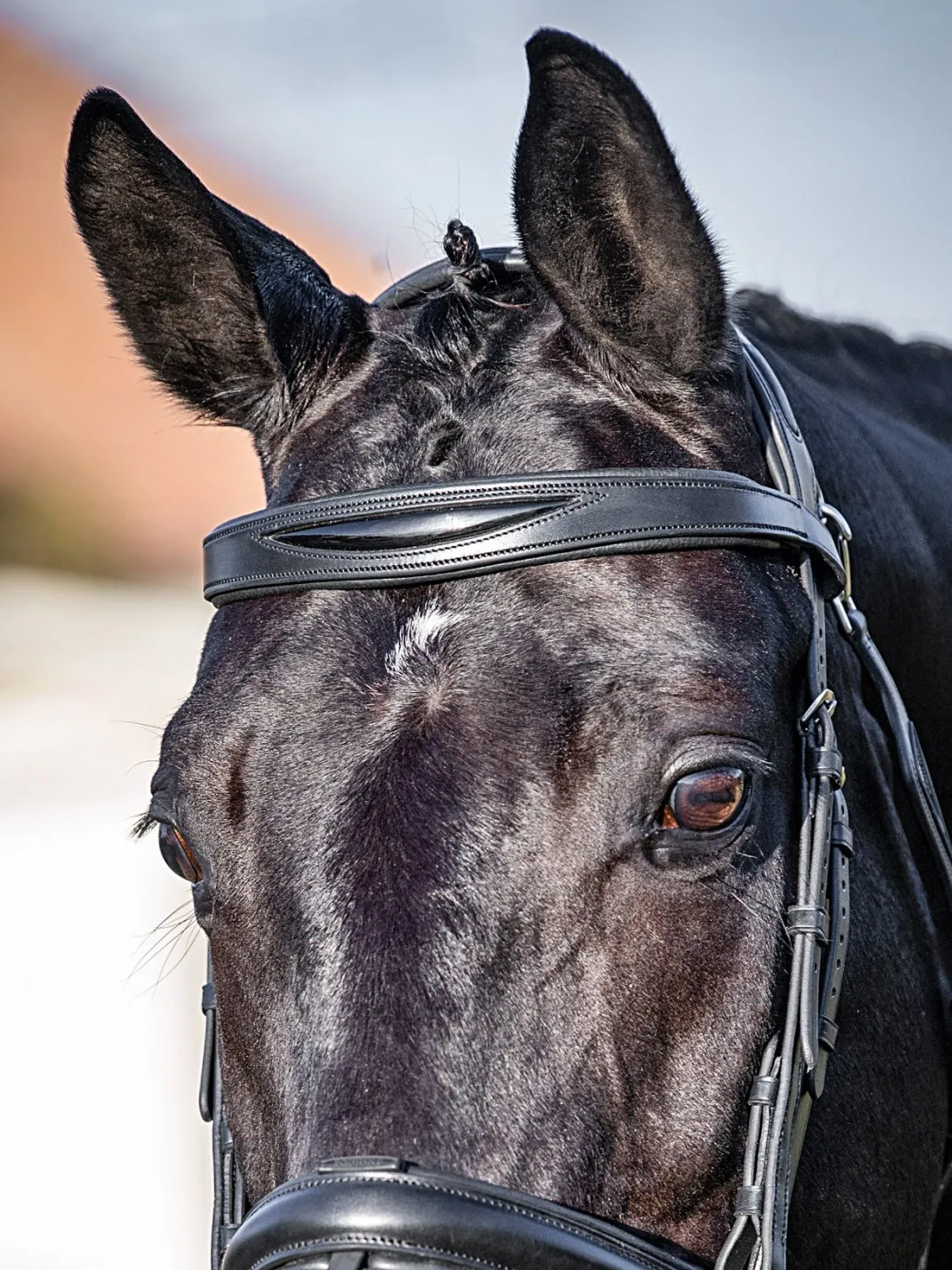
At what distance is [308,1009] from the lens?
1761 mm

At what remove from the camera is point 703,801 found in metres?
1.84

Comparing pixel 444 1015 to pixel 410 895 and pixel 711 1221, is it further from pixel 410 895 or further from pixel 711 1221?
pixel 711 1221

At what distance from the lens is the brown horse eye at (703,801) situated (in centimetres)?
182

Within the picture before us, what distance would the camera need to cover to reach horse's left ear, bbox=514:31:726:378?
1.92 metres

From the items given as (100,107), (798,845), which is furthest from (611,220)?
(798,845)

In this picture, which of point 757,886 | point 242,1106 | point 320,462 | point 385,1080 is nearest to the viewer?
point 385,1080

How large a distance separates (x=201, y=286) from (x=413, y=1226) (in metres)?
1.72

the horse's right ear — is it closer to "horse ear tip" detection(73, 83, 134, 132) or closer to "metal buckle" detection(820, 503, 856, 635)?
"horse ear tip" detection(73, 83, 134, 132)

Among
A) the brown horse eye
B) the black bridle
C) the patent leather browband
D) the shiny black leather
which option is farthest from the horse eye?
the brown horse eye

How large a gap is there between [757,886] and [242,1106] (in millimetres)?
905

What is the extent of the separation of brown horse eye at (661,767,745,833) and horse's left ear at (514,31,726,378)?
727 millimetres

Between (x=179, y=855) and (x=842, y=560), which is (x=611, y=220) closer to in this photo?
(x=842, y=560)

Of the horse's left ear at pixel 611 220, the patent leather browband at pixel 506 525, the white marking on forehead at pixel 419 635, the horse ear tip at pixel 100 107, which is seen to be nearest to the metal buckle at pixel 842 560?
the patent leather browband at pixel 506 525

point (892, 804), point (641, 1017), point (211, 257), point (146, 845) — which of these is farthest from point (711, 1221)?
point (146, 845)
